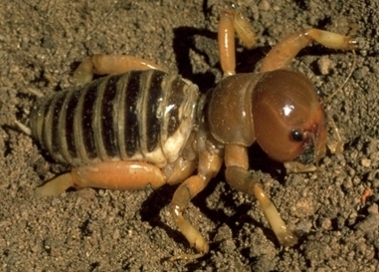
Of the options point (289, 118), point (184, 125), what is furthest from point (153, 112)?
point (289, 118)

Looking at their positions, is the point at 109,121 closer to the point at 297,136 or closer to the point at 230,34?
the point at 230,34

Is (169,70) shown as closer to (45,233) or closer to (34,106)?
(34,106)

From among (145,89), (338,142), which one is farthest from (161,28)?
(338,142)

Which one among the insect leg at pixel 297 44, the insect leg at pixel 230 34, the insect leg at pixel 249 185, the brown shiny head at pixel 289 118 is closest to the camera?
the insect leg at pixel 249 185

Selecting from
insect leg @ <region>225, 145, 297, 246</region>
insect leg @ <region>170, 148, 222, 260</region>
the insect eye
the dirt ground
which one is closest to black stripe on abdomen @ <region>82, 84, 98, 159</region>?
the dirt ground

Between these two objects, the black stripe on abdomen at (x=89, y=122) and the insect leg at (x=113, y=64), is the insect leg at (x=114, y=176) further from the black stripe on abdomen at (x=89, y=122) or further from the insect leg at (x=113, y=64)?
the insect leg at (x=113, y=64)

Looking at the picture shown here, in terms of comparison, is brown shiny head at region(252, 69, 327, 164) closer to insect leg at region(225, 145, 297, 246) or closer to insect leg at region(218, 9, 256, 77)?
insect leg at region(225, 145, 297, 246)

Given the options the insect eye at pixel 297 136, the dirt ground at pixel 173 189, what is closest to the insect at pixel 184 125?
the insect eye at pixel 297 136
